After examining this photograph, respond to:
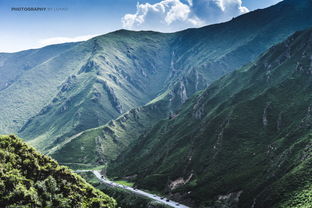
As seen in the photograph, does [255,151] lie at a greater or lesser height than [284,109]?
lesser

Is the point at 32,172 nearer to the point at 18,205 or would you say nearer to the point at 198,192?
the point at 18,205

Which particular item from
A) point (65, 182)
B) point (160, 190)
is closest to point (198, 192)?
point (160, 190)

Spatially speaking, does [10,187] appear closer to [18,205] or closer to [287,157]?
[18,205]

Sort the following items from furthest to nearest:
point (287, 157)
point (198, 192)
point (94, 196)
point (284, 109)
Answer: point (284, 109) < point (198, 192) < point (287, 157) < point (94, 196)

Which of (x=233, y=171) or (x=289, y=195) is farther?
(x=233, y=171)

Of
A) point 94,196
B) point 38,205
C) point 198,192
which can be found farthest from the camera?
point 198,192

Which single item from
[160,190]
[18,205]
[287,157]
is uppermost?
[18,205]
